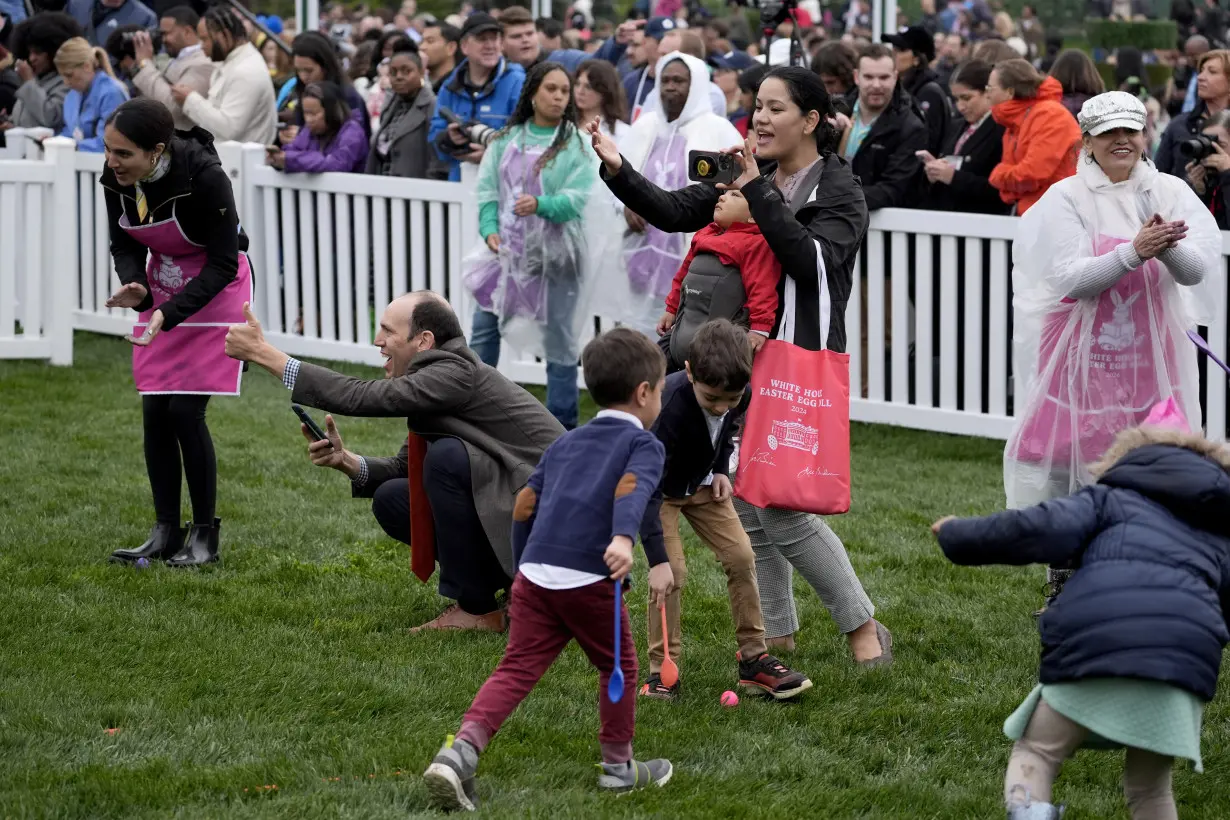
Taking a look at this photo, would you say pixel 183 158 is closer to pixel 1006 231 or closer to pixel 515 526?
pixel 515 526

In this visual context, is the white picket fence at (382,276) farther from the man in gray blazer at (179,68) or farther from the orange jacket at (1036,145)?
the man in gray blazer at (179,68)

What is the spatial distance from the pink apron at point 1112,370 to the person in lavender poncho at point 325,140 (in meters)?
6.19

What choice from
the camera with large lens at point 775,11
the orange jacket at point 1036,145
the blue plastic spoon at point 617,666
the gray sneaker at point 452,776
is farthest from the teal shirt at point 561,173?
the gray sneaker at point 452,776

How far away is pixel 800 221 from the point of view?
5098mm

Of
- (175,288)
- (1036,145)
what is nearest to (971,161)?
(1036,145)

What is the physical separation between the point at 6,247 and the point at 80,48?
6.91ft

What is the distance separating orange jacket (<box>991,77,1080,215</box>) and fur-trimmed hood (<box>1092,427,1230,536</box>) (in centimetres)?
481

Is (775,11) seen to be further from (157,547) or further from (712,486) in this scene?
(712,486)

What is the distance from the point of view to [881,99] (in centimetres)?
904

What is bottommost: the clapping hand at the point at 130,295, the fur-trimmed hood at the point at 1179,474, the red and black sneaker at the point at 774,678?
the red and black sneaker at the point at 774,678

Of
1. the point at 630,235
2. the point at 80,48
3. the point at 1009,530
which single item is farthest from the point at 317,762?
the point at 80,48

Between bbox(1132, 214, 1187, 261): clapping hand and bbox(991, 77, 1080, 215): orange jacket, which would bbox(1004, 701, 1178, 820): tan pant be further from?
bbox(991, 77, 1080, 215): orange jacket

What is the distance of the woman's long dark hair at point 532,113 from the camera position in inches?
335

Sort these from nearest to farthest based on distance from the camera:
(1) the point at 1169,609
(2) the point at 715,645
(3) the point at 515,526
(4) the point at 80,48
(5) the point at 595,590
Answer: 1. (1) the point at 1169,609
2. (5) the point at 595,590
3. (3) the point at 515,526
4. (2) the point at 715,645
5. (4) the point at 80,48
